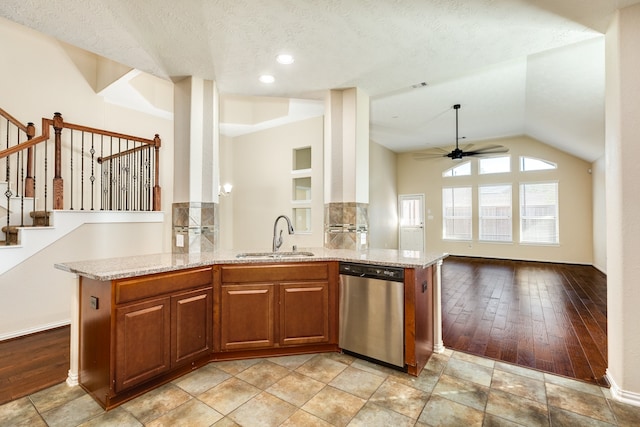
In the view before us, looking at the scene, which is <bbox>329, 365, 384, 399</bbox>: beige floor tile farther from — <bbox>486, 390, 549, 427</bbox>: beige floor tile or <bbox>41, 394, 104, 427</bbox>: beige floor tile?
<bbox>41, 394, 104, 427</bbox>: beige floor tile

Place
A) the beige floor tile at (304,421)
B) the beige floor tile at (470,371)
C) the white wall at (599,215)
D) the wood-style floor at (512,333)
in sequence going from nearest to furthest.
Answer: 1. the beige floor tile at (304,421)
2. the beige floor tile at (470,371)
3. the wood-style floor at (512,333)
4. the white wall at (599,215)

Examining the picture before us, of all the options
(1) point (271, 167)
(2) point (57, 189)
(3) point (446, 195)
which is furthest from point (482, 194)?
(2) point (57, 189)

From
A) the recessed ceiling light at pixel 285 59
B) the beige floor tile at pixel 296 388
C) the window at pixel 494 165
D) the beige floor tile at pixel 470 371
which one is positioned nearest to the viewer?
the beige floor tile at pixel 296 388

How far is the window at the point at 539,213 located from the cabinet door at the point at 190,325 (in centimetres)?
816

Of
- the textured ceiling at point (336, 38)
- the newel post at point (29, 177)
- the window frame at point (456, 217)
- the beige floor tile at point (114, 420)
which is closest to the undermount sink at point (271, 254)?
the beige floor tile at point (114, 420)

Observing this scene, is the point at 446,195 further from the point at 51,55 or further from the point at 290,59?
the point at 51,55

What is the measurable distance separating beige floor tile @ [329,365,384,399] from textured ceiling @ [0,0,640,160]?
2.68 metres

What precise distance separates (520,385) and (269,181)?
5268mm

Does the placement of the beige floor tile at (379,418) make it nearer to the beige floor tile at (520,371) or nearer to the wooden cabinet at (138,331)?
the beige floor tile at (520,371)

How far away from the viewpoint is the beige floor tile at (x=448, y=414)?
1.80m

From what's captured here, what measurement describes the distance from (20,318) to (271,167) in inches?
172

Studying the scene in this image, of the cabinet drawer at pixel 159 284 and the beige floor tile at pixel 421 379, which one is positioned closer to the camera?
the cabinet drawer at pixel 159 284

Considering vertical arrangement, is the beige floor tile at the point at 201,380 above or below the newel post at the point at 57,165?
below

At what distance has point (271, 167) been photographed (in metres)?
6.40
